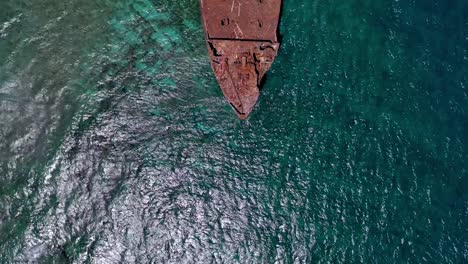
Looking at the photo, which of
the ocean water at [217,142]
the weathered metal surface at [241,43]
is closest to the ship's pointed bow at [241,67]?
the weathered metal surface at [241,43]

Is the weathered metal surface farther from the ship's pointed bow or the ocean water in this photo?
the ocean water

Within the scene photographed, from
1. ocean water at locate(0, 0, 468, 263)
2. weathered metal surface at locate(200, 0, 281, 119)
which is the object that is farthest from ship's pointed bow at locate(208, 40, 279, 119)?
ocean water at locate(0, 0, 468, 263)

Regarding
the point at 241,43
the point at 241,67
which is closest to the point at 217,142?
the point at 241,67

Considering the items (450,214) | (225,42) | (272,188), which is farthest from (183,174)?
(450,214)

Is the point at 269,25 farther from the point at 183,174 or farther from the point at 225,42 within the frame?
the point at 183,174

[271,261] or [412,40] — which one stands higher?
[412,40]

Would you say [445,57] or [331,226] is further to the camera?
[445,57]

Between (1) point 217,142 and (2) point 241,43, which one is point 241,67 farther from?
(1) point 217,142
